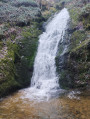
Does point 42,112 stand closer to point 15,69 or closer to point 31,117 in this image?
point 31,117

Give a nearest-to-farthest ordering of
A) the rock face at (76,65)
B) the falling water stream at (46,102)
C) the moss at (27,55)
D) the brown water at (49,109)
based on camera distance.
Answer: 1. the brown water at (49,109)
2. the falling water stream at (46,102)
3. the rock face at (76,65)
4. the moss at (27,55)

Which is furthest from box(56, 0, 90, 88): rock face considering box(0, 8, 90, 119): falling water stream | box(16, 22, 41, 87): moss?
box(16, 22, 41, 87): moss

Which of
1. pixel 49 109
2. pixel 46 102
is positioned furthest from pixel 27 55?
pixel 49 109

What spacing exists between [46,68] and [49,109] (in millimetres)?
5600

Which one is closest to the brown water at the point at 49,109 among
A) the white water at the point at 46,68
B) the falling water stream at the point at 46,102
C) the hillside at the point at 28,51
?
the falling water stream at the point at 46,102

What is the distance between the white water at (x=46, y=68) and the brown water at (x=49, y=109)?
4.89ft

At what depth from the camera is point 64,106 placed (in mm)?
5957

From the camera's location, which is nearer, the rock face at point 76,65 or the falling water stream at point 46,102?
the falling water stream at point 46,102

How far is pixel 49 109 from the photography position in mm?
5789

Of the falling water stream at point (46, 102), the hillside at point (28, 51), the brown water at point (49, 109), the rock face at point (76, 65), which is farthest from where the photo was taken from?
the hillside at point (28, 51)

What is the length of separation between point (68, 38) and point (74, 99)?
23.8 feet

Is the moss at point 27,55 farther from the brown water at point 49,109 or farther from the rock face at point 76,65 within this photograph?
the brown water at point 49,109

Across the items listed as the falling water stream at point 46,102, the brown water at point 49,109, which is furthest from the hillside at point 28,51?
the brown water at point 49,109

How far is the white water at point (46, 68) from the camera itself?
29.6ft
